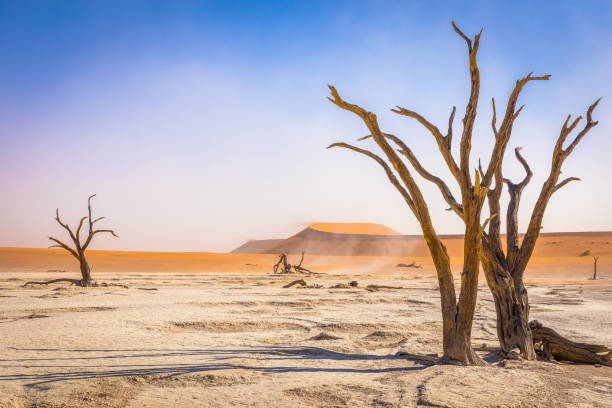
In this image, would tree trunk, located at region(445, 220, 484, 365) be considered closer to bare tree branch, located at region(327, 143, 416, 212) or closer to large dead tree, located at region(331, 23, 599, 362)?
large dead tree, located at region(331, 23, 599, 362)

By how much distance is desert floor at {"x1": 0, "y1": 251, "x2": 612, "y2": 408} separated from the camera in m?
3.83

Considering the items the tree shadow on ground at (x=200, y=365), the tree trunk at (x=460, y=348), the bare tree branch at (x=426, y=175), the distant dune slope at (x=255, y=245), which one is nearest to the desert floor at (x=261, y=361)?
the tree shadow on ground at (x=200, y=365)

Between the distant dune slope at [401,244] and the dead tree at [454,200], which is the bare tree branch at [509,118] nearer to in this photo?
the dead tree at [454,200]

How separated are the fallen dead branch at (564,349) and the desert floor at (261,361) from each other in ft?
1.01

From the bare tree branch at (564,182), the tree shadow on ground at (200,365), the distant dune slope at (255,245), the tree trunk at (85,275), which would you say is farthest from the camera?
the distant dune slope at (255,245)

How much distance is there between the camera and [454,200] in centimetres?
544

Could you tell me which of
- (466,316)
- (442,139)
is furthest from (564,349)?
(442,139)

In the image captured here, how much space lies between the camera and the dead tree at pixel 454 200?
480 cm

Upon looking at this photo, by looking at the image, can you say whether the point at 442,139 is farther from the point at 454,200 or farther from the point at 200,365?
the point at 200,365

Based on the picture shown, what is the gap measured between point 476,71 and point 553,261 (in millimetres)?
43348

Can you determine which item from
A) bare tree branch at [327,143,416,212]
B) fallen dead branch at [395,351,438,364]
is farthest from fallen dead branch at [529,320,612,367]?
bare tree branch at [327,143,416,212]

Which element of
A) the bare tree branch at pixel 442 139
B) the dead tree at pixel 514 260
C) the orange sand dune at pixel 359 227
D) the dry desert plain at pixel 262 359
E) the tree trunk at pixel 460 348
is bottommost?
the dry desert plain at pixel 262 359

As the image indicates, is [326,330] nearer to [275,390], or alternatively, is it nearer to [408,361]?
[408,361]

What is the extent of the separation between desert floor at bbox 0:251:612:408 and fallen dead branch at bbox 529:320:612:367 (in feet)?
1.01
